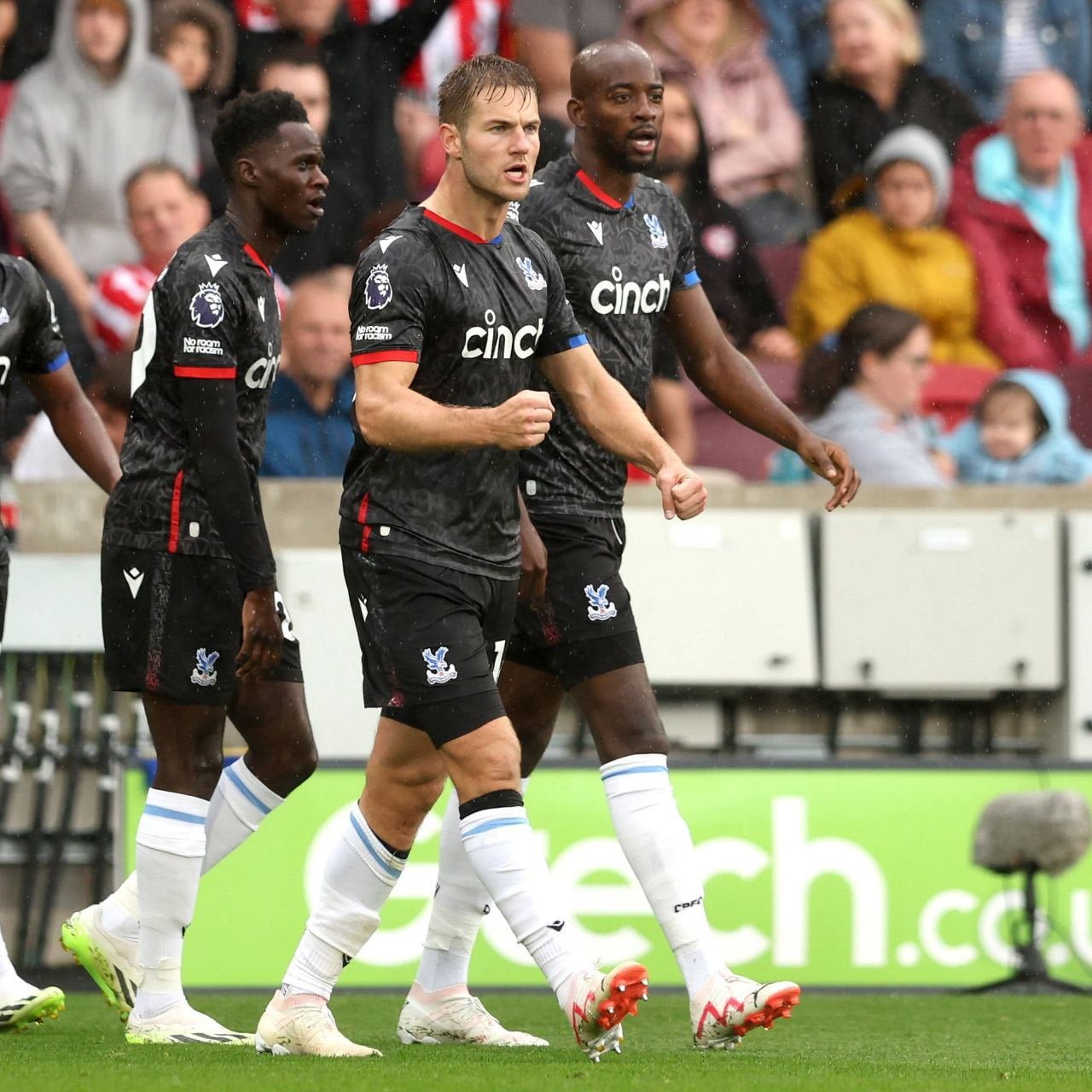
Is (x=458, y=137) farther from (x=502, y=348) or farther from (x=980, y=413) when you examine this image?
(x=980, y=413)

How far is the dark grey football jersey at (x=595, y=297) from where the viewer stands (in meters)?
5.32

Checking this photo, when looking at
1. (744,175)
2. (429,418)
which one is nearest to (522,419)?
(429,418)

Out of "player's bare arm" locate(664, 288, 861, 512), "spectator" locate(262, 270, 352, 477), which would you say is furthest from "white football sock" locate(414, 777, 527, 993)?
"spectator" locate(262, 270, 352, 477)

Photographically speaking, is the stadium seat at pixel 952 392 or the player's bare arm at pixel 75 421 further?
the stadium seat at pixel 952 392

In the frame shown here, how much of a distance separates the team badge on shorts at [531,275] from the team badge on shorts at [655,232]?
2.35 feet

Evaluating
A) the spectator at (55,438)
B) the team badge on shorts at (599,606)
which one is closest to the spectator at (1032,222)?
the spectator at (55,438)

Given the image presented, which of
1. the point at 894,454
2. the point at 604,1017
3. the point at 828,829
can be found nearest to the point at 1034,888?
the point at 828,829

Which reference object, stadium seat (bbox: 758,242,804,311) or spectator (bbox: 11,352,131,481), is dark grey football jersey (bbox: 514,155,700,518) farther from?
stadium seat (bbox: 758,242,804,311)

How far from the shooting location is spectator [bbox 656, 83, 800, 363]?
1032cm

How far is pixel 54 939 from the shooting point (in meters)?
8.63

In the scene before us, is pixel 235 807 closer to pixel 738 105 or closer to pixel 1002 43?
pixel 738 105

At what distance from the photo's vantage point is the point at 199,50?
412 inches

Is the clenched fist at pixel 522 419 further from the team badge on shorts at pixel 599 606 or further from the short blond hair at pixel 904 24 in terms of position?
the short blond hair at pixel 904 24

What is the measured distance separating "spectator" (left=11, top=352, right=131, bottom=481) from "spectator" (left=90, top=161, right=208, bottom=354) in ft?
1.54
